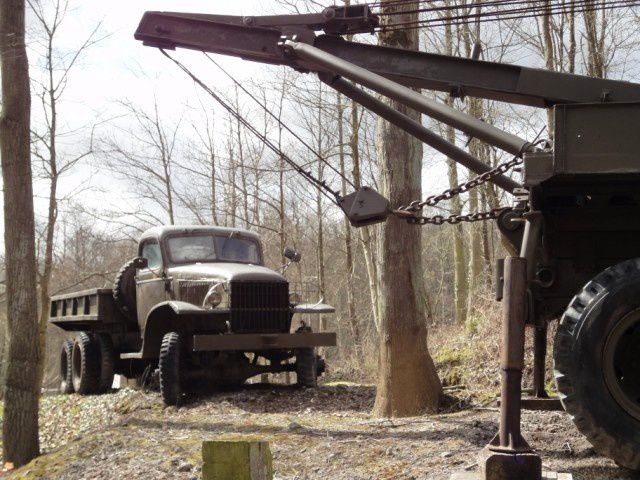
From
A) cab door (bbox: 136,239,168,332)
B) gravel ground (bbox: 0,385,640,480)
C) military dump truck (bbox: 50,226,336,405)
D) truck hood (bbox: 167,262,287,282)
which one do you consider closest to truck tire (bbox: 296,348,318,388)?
military dump truck (bbox: 50,226,336,405)

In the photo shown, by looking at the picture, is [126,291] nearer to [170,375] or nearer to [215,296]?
[215,296]

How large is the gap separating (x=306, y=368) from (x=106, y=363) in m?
4.21

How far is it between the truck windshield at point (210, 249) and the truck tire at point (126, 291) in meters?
1.27

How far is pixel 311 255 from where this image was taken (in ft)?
134

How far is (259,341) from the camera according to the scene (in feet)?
36.4

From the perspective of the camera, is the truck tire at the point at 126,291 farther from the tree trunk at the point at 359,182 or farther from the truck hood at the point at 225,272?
the tree trunk at the point at 359,182

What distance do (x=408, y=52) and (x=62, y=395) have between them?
10.9m

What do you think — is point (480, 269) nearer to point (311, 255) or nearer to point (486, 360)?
point (486, 360)

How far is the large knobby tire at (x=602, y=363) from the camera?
4.52 meters

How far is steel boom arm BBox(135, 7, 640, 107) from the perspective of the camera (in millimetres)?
5648

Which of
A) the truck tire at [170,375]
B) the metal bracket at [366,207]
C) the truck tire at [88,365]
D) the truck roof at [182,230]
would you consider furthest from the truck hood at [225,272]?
the metal bracket at [366,207]

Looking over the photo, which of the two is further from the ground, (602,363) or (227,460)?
(602,363)

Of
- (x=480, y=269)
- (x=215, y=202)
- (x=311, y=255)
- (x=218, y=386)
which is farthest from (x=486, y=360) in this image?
(x=311, y=255)

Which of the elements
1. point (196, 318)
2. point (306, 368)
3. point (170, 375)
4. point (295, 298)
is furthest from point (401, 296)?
point (295, 298)
